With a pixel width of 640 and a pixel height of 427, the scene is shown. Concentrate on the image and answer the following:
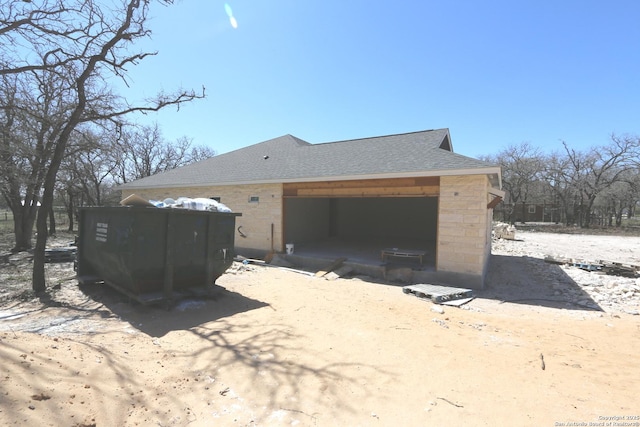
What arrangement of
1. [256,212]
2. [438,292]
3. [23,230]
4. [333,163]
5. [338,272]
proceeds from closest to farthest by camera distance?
[438,292] < [338,272] < [333,163] < [256,212] < [23,230]

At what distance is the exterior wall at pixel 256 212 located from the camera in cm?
1213

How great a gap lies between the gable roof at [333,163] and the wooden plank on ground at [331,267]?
8.88 ft

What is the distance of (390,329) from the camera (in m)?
5.22

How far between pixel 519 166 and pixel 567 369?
36.2 metres

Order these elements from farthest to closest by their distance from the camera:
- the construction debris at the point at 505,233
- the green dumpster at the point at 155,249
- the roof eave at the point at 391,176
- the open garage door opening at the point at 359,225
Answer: the construction debris at the point at 505,233
the open garage door opening at the point at 359,225
the roof eave at the point at 391,176
the green dumpster at the point at 155,249

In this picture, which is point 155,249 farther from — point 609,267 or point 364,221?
point 364,221

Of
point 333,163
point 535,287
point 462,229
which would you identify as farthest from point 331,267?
point 535,287

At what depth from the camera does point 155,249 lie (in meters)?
5.52

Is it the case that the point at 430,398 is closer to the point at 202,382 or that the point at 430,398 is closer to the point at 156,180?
the point at 202,382

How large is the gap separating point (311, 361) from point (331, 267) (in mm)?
6391

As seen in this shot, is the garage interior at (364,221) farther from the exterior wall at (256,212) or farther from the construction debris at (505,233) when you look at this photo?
the construction debris at (505,233)

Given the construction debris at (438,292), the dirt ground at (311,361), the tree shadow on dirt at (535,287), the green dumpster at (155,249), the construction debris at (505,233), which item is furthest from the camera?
the construction debris at (505,233)

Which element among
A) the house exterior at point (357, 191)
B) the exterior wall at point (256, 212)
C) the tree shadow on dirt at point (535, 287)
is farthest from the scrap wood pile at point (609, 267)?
the exterior wall at point (256, 212)

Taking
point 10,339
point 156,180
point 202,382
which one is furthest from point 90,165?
point 202,382
